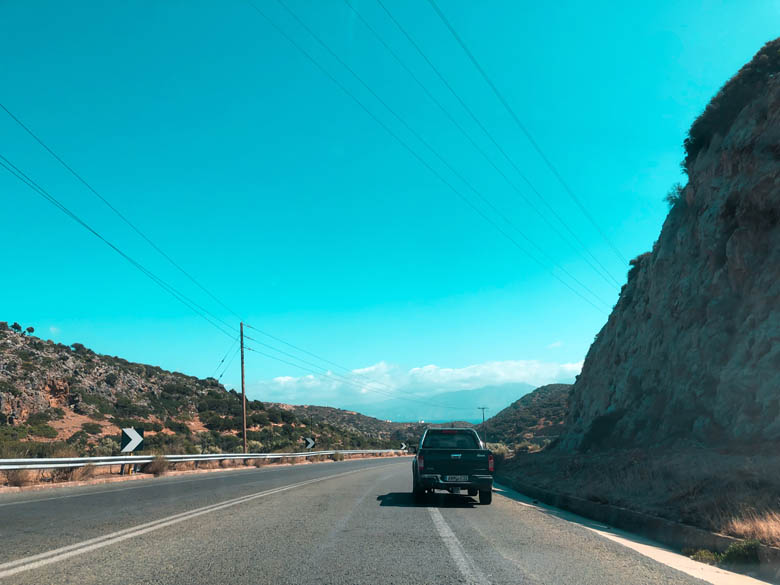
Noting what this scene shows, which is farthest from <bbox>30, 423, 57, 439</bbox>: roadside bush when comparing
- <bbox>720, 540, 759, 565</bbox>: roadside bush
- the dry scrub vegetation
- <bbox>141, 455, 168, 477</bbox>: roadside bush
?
<bbox>720, 540, 759, 565</bbox>: roadside bush

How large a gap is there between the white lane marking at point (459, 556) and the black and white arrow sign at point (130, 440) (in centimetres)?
1612

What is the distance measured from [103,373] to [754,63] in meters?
54.3

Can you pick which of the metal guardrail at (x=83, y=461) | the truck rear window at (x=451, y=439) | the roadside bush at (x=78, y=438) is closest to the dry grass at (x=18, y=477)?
the metal guardrail at (x=83, y=461)

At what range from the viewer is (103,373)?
2146 inches

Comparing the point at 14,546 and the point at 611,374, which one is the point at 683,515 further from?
the point at 611,374

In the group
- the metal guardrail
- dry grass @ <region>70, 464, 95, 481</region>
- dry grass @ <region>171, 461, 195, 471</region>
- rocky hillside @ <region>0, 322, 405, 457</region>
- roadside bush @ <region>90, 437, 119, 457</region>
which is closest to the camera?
the metal guardrail

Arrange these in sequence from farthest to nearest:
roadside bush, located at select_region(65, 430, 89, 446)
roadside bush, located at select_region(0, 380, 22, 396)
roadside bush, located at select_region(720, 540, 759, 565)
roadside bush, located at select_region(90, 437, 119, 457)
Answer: roadside bush, located at select_region(0, 380, 22, 396), roadside bush, located at select_region(65, 430, 89, 446), roadside bush, located at select_region(90, 437, 119, 457), roadside bush, located at select_region(720, 540, 759, 565)

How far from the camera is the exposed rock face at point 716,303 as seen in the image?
17.7 meters

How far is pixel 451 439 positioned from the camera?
1508 centimetres

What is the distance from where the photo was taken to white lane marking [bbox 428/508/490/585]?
19.7ft

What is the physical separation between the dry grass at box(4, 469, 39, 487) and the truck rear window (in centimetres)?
1123

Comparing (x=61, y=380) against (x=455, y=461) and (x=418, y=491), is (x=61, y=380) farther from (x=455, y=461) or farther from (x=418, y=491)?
(x=455, y=461)

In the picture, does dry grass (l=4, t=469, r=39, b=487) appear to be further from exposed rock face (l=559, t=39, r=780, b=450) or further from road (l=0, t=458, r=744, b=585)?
exposed rock face (l=559, t=39, r=780, b=450)

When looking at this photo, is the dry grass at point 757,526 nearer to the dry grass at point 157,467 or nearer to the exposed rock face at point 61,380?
the dry grass at point 157,467
